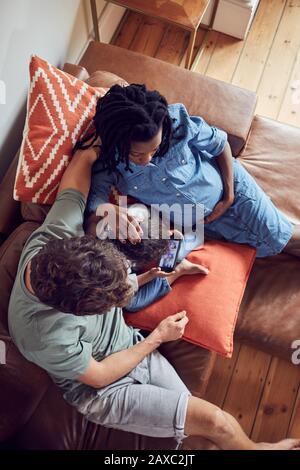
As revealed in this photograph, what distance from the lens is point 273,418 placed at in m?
1.63

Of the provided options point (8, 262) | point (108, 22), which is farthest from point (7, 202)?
point (108, 22)

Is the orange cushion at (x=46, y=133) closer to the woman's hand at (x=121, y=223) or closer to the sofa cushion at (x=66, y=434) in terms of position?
the woman's hand at (x=121, y=223)

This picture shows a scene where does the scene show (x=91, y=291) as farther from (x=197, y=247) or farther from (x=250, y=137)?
(x=250, y=137)

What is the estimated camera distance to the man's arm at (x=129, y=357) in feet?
3.97

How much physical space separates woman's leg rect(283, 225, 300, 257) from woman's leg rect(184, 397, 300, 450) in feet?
1.96

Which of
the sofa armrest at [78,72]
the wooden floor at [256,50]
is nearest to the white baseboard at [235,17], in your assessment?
the wooden floor at [256,50]

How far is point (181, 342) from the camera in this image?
144 centimetres

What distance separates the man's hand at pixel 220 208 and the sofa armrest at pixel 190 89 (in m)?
0.28

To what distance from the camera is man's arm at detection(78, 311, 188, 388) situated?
1210 millimetres

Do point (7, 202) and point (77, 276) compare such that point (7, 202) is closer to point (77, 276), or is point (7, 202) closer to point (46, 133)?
point (46, 133)

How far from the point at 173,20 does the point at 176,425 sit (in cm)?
151

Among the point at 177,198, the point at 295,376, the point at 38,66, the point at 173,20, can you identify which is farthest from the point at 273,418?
the point at 173,20

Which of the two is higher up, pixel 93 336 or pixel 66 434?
pixel 93 336

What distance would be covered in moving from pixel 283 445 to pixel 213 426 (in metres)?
0.33
